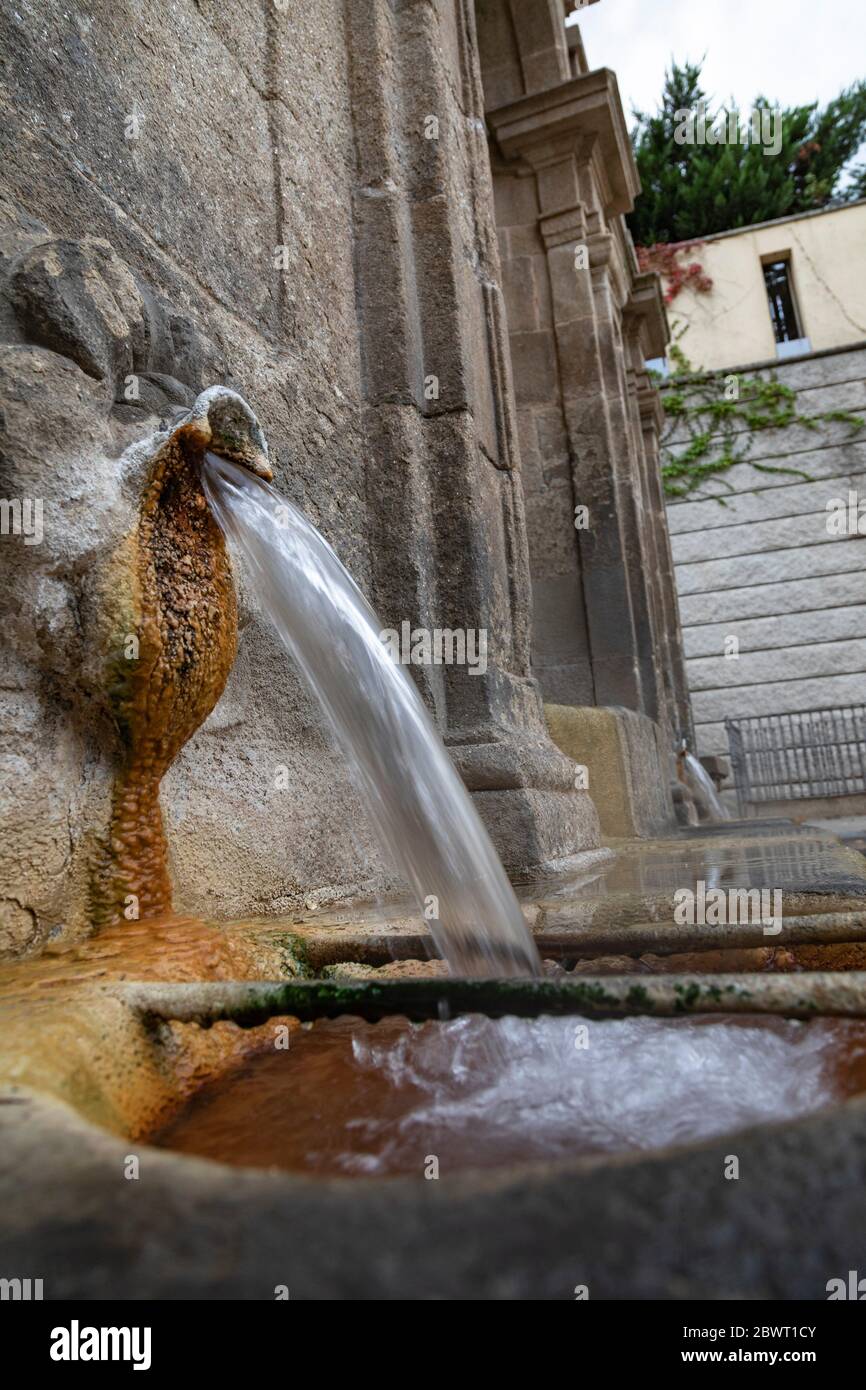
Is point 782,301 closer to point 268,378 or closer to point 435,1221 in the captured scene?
point 268,378

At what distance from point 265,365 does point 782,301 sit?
16227mm

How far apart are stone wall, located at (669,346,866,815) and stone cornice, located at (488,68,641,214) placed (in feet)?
28.8

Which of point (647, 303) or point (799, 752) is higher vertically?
point (647, 303)

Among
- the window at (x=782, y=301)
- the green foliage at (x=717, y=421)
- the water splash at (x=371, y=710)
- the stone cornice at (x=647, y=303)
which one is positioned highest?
the window at (x=782, y=301)

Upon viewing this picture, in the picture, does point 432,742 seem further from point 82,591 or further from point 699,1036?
point 699,1036

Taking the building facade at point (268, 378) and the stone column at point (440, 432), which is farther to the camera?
the stone column at point (440, 432)

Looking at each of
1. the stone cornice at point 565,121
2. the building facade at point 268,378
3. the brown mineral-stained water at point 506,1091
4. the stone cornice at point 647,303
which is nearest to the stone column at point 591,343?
the stone cornice at point 565,121

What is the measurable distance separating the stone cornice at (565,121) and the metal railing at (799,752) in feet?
29.2

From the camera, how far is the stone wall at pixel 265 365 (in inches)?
53.0

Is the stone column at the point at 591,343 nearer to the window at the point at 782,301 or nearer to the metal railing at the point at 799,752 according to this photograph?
the metal railing at the point at 799,752

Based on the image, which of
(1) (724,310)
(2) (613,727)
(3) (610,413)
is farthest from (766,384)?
(2) (613,727)

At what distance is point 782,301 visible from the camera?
16.1 metres

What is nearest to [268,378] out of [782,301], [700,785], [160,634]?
[160,634]
